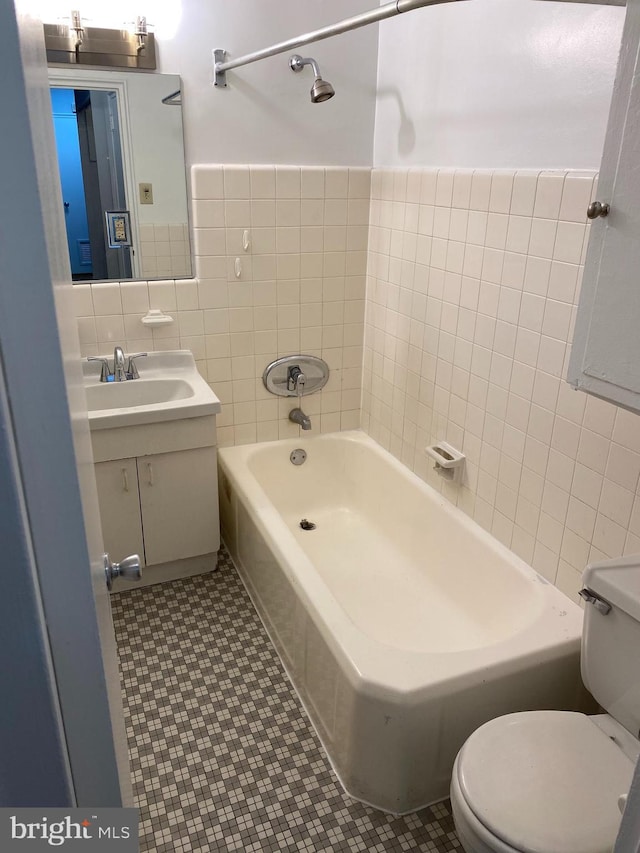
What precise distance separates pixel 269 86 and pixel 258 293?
2.68ft

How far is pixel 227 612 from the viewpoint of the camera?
2.52 meters

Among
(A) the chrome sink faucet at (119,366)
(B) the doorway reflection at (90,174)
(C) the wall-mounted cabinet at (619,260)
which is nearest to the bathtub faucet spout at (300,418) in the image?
(A) the chrome sink faucet at (119,366)

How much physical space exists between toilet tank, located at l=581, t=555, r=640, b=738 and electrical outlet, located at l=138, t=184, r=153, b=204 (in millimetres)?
2088

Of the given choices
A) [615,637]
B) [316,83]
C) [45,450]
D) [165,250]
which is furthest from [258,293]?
[45,450]

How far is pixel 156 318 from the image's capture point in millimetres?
2619

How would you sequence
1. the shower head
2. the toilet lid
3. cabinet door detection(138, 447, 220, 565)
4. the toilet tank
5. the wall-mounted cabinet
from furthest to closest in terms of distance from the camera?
1. cabinet door detection(138, 447, 220, 565)
2. the shower head
3. the toilet tank
4. the toilet lid
5. the wall-mounted cabinet

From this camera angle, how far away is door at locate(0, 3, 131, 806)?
1.49 ft

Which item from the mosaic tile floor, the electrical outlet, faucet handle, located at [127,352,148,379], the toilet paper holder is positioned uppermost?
the electrical outlet

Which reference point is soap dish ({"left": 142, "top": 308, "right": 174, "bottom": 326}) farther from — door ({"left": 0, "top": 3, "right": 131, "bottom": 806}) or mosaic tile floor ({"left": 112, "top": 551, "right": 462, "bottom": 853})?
door ({"left": 0, "top": 3, "right": 131, "bottom": 806})

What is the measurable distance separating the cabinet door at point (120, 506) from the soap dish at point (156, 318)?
0.59 m

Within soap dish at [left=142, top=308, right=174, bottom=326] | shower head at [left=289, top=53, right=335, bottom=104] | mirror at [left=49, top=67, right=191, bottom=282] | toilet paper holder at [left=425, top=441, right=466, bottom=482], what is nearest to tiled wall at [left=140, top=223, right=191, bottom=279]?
mirror at [left=49, top=67, right=191, bottom=282]

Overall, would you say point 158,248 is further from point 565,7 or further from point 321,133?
point 565,7

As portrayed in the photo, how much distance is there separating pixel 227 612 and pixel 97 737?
1927mm

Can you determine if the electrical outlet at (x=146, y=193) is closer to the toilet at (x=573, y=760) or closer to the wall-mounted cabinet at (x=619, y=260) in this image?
the wall-mounted cabinet at (x=619, y=260)
